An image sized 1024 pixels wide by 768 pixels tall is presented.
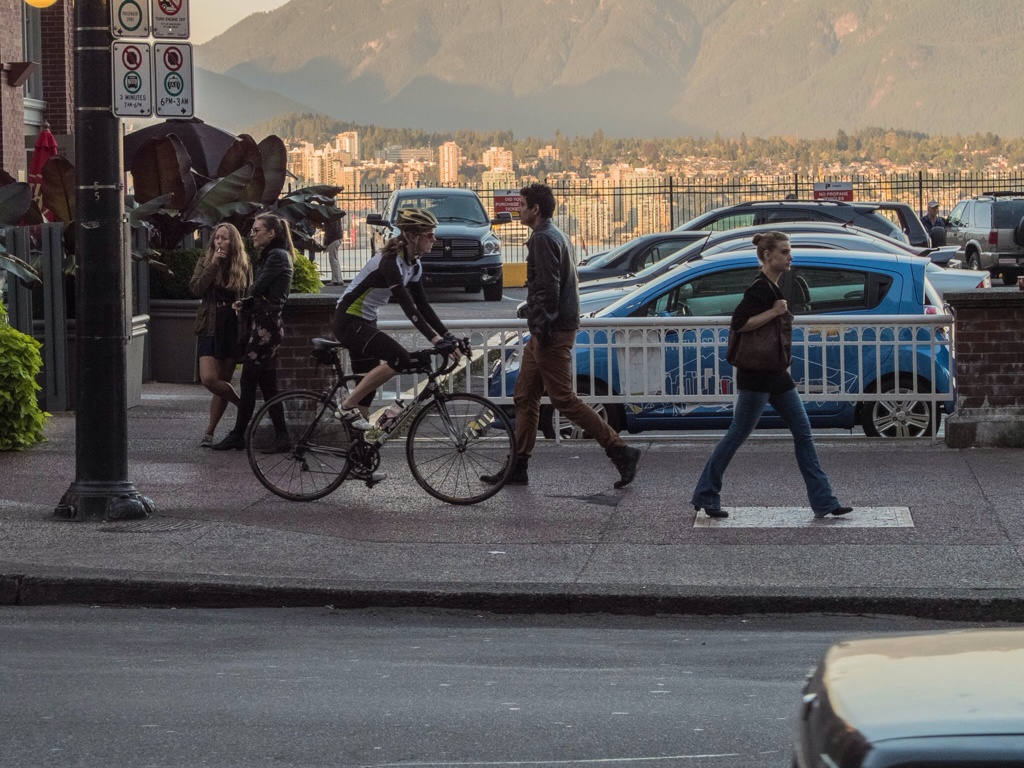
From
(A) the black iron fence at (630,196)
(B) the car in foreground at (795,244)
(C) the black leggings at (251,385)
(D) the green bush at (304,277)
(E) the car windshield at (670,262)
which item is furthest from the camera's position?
(A) the black iron fence at (630,196)

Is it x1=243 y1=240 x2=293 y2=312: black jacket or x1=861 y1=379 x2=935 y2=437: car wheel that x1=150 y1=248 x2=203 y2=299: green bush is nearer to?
x1=243 y1=240 x2=293 y2=312: black jacket

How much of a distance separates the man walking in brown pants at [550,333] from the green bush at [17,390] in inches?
155

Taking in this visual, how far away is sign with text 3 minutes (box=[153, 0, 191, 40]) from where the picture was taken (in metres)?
9.55

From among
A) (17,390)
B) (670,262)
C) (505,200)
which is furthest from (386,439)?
(505,200)

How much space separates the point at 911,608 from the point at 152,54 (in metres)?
5.35

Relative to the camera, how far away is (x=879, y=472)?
10.8 meters

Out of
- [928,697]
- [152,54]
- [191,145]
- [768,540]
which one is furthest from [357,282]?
[191,145]

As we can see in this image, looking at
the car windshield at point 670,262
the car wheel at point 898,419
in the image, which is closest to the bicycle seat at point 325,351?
the car wheel at point 898,419

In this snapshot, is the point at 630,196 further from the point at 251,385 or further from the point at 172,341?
the point at 251,385

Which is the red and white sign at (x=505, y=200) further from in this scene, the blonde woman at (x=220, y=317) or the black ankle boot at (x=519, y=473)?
the black ankle boot at (x=519, y=473)

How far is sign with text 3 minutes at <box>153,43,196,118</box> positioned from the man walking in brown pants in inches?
85.2

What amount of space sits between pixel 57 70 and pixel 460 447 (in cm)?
2267

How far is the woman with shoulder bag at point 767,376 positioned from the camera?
9.11 metres

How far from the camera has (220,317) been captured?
1230 cm
